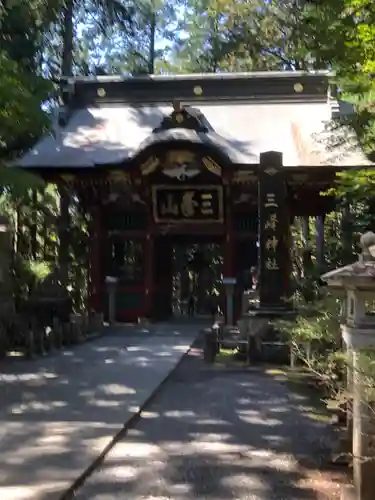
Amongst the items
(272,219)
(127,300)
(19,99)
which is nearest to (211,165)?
(272,219)

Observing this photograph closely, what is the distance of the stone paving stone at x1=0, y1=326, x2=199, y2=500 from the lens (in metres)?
4.34

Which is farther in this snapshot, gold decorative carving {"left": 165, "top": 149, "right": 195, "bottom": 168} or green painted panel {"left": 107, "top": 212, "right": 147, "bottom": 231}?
green painted panel {"left": 107, "top": 212, "right": 147, "bottom": 231}

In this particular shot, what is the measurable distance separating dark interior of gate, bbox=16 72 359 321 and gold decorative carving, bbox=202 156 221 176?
0.02m

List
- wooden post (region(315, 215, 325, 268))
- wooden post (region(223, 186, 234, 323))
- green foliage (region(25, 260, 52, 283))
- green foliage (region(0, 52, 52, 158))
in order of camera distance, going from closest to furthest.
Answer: green foliage (region(0, 52, 52, 158))
green foliage (region(25, 260, 52, 283))
wooden post (region(223, 186, 234, 323))
wooden post (region(315, 215, 325, 268))

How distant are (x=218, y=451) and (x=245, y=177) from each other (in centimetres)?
927

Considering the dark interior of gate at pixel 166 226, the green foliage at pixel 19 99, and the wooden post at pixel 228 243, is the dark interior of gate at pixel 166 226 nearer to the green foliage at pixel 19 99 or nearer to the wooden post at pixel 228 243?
the wooden post at pixel 228 243

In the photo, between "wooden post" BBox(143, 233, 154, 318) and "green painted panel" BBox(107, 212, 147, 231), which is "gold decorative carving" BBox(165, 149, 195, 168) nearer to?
"green painted panel" BBox(107, 212, 147, 231)

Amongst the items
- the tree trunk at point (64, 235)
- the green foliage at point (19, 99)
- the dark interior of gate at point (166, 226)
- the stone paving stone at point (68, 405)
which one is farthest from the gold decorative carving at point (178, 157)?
the green foliage at point (19, 99)

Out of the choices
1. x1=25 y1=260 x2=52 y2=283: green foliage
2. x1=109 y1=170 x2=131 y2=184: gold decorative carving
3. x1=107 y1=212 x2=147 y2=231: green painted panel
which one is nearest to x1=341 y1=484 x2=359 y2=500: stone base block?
x1=25 y1=260 x2=52 y2=283: green foliage

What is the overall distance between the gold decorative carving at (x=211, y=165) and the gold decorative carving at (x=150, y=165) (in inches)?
40.4

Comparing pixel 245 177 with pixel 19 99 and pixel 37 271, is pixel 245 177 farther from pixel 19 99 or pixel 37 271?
pixel 19 99

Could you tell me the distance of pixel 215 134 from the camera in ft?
46.5

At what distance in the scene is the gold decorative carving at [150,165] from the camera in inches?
536

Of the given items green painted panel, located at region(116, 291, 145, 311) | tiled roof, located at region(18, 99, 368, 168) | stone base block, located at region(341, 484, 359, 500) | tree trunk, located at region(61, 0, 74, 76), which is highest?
tree trunk, located at region(61, 0, 74, 76)
